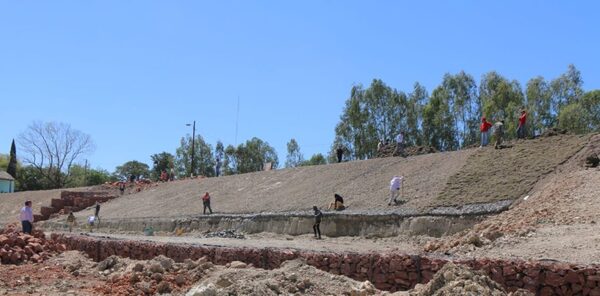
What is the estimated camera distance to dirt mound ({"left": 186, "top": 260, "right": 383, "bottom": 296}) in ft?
33.9

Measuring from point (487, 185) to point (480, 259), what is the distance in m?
12.8

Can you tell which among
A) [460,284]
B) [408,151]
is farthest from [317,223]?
[460,284]

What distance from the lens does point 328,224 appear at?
23859mm

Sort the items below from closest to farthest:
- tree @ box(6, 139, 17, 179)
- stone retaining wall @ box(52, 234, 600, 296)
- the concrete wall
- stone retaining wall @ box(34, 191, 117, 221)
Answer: stone retaining wall @ box(52, 234, 600, 296) → the concrete wall → stone retaining wall @ box(34, 191, 117, 221) → tree @ box(6, 139, 17, 179)

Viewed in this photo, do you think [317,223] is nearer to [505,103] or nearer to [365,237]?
[365,237]

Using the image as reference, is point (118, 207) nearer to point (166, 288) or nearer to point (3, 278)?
point (3, 278)

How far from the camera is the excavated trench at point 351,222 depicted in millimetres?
19966

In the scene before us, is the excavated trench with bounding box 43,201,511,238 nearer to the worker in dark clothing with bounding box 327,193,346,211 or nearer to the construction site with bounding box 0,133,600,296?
the construction site with bounding box 0,133,600,296

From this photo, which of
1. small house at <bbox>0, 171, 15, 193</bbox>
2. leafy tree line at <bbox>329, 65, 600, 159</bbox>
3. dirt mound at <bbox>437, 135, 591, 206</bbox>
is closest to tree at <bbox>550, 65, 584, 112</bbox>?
leafy tree line at <bbox>329, 65, 600, 159</bbox>

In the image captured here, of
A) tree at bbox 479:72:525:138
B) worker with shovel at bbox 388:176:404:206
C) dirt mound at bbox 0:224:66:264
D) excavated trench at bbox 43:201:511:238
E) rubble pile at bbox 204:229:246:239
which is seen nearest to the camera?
dirt mound at bbox 0:224:66:264

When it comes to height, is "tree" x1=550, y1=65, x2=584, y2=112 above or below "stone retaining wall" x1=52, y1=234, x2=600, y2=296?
above

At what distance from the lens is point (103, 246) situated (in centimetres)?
1916

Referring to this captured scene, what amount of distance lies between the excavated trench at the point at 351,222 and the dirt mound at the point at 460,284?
35.0 feet

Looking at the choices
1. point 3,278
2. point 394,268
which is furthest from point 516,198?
point 3,278
